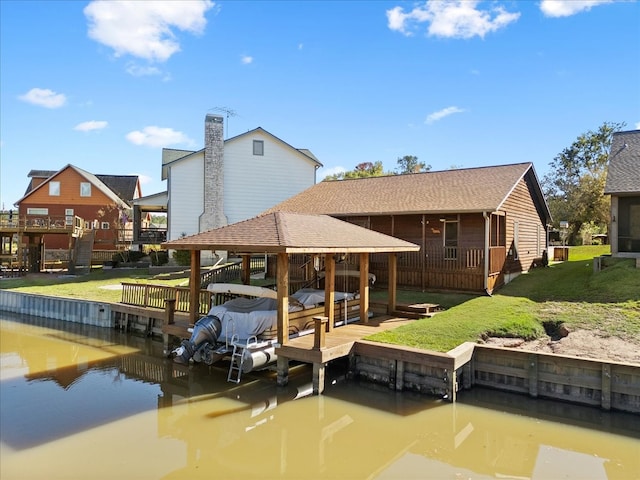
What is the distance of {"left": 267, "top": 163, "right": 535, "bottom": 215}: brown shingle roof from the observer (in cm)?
1516

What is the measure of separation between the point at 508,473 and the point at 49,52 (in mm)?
16734

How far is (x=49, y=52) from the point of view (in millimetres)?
14148

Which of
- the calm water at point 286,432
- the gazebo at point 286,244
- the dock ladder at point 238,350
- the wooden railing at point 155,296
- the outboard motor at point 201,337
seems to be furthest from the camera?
the wooden railing at point 155,296

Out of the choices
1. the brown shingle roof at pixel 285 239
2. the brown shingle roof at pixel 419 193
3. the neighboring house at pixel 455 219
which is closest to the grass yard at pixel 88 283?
the brown shingle roof at pixel 419 193

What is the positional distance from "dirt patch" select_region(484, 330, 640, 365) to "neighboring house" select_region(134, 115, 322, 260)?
19.8 m

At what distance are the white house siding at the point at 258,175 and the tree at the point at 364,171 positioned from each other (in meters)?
21.6

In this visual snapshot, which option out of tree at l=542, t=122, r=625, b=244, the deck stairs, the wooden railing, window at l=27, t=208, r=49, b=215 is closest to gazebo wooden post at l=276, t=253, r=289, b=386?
the wooden railing

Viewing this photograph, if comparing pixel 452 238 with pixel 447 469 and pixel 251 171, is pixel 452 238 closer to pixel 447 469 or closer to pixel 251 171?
pixel 447 469

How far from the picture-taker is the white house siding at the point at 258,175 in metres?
27.1

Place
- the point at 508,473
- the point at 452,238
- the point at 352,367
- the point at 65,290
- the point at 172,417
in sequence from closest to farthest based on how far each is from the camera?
the point at 508,473 < the point at 172,417 < the point at 352,367 < the point at 452,238 < the point at 65,290

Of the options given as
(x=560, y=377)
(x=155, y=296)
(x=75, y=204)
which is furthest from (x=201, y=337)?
(x=75, y=204)

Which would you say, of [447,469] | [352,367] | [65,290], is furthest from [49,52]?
[447,469]

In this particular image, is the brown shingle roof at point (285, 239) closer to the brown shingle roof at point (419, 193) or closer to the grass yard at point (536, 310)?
the grass yard at point (536, 310)

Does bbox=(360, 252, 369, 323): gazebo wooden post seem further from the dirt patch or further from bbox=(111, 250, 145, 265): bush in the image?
bbox=(111, 250, 145, 265): bush
